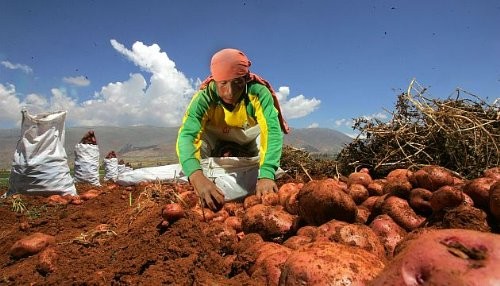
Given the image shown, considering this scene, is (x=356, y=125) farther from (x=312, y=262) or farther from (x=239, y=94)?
(x=312, y=262)

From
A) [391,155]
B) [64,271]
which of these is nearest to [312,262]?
[64,271]

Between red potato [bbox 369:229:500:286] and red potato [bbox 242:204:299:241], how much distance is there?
5.54ft

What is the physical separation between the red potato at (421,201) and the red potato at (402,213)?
57mm

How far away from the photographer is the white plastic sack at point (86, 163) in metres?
10.2

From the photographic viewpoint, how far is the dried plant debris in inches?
191

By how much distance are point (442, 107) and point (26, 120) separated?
278 inches

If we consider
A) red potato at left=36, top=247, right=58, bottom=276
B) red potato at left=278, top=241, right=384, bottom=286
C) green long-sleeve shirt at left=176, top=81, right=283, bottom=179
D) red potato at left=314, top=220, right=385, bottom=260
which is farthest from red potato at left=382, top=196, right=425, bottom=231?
red potato at left=36, top=247, right=58, bottom=276

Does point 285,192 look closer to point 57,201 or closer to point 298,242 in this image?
point 298,242

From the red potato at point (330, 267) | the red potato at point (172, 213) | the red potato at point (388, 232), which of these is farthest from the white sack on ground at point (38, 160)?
the red potato at point (330, 267)

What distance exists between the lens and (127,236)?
295 cm

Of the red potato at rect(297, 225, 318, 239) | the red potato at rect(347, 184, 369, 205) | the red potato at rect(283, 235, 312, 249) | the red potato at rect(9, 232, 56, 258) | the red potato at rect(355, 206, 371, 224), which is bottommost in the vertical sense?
the red potato at rect(9, 232, 56, 258)

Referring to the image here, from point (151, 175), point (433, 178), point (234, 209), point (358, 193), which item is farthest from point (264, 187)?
point (151, 175)

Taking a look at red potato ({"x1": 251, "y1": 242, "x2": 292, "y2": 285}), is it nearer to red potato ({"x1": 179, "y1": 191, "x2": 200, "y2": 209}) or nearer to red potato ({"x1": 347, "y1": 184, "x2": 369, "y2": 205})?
red potato ({"x1": 347, "y1": 184, "x2": 369, "y2": 205})

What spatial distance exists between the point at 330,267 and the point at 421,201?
1.53 metres
